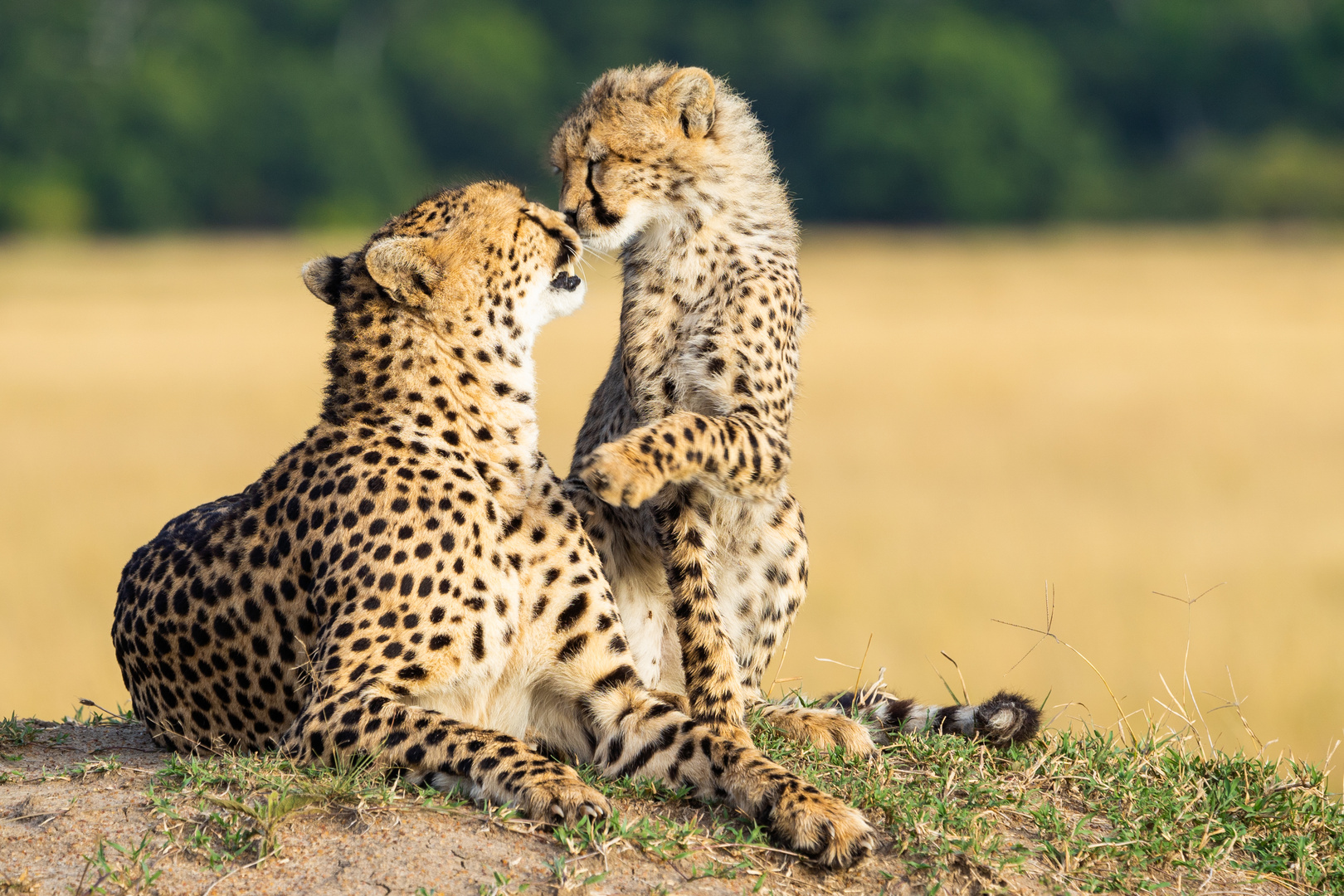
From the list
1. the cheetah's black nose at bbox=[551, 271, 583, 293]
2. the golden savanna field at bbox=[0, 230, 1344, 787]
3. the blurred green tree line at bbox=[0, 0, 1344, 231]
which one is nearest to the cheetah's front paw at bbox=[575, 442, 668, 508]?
the cheetah's black nose at bbox=[551, 271, 583, 293]

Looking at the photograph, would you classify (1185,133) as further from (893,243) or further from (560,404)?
(560,404)

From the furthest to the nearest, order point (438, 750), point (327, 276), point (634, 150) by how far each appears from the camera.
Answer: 1. point (634, 150)
2. point (327, 276)
3. point (438, 750)

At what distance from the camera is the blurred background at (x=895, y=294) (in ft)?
28.3

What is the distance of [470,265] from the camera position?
10.1 ft

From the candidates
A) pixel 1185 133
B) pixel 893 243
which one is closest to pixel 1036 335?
pixel 893 243

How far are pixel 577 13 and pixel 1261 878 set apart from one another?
3794cm

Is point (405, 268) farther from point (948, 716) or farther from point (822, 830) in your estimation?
point (948, 716)

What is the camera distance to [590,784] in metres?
2.80

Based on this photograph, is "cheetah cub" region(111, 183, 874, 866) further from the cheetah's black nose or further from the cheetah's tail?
the cheetah's tail

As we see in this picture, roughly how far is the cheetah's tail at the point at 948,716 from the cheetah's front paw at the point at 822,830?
0.69 m

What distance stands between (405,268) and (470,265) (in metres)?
0.14

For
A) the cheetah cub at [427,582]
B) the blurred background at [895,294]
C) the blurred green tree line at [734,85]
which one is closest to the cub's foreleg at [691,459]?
the cheetah cub at [427,582]

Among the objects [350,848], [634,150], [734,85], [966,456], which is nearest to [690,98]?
[634,150]

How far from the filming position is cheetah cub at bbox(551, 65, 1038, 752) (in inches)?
127
